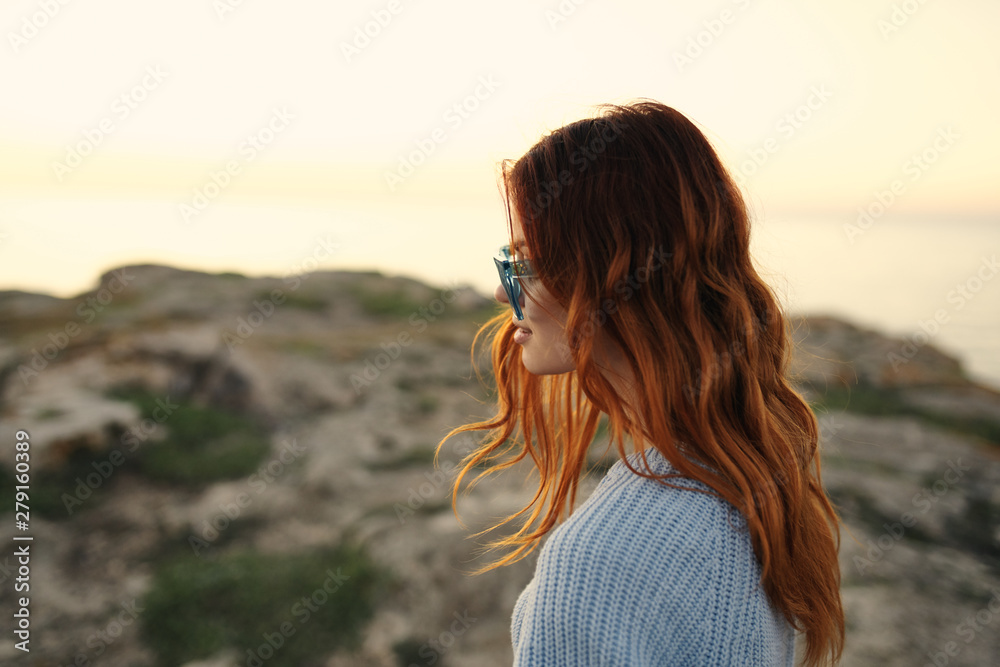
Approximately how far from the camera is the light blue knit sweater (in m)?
1.31

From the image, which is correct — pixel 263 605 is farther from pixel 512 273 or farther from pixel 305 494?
pixel 512 273

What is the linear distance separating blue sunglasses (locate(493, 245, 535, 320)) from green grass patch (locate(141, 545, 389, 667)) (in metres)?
3.08

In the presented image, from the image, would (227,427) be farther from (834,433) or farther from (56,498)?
(834,433)

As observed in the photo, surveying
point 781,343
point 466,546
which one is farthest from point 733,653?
point 466,546

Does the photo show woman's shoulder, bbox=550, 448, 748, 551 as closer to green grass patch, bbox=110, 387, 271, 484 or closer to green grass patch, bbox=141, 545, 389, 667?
green grass patch, bbox=141, 545, 389, 667

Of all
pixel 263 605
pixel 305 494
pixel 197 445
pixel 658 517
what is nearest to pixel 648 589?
pixel 658 517

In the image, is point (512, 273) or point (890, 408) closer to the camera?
point (512, 273)

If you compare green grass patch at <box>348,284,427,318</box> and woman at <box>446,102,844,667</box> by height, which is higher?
woman at <box>446,102,844,667</box>

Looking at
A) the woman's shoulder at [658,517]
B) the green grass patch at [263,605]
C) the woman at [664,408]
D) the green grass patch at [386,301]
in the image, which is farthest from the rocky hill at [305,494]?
the green grass patch at [386,301]

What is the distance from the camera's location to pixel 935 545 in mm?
4551

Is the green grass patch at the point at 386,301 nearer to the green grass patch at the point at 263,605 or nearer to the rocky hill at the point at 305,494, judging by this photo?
the rocky hill at the point at 305,494

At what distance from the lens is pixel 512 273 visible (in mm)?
1708

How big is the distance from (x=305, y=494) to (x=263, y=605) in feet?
4.27

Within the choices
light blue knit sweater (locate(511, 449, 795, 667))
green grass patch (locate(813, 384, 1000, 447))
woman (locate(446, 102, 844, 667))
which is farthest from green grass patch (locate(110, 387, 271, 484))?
green grass patch (locate(813, 384, 1000, 447))
